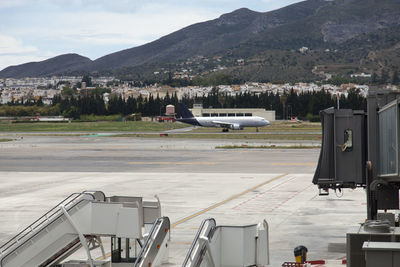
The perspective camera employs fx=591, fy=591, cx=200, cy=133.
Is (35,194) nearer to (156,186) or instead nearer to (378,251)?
(156,186)

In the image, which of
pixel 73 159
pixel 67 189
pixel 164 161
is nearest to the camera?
pixel 67 189

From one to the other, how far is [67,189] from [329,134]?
23.4 metres

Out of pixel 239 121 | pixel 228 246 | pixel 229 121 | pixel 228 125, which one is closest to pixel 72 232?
pixel 228 246

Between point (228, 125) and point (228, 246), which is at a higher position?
point (228, 125)

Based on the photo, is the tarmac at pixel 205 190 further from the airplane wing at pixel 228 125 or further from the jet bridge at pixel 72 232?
the airplane wing at pixel 228 125

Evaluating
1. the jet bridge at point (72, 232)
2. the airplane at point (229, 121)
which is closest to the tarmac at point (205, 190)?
the jet bridge at point (72, 232)

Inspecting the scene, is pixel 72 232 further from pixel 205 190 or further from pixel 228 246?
pixel 205 190

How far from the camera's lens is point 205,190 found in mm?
35438

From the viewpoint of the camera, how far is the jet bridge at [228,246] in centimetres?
1216

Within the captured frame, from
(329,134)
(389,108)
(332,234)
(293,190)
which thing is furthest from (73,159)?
(389,108)

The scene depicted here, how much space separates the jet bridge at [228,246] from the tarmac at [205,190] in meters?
4.08

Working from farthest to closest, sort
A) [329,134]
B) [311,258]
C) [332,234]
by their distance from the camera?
[332,234]
[311,258]
[329,134]

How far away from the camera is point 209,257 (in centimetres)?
1237

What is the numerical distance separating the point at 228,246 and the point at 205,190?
72.8ft
